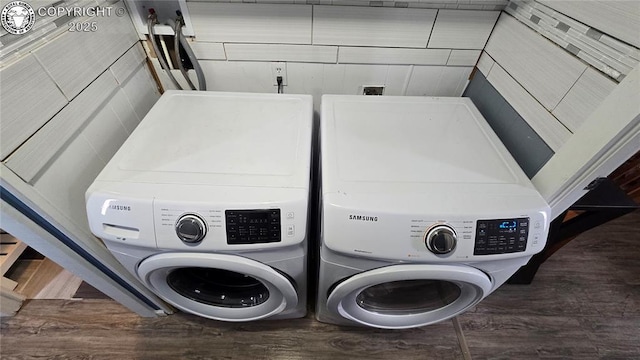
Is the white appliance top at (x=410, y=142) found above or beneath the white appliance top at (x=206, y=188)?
above

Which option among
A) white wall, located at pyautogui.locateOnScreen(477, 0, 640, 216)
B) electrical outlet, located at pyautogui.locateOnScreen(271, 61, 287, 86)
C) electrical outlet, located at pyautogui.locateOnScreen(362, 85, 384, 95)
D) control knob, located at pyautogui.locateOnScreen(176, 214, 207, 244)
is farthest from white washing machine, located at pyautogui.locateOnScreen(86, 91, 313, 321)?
white wall, located at pyautogui.locateOnScreen(477, 0, 640, 216)

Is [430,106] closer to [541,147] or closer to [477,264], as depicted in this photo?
[541,147]

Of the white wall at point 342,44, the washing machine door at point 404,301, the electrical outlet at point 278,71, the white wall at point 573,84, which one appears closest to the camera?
the white wall at point 573,84

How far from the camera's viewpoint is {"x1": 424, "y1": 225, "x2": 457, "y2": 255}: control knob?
64 cm

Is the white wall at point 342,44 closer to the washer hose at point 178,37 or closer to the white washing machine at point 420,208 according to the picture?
the washer hose at point 178,37

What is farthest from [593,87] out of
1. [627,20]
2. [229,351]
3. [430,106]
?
[229,351]

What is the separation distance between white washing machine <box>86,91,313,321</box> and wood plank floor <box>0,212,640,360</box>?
14.3 inches

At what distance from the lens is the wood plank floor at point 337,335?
1169 mm

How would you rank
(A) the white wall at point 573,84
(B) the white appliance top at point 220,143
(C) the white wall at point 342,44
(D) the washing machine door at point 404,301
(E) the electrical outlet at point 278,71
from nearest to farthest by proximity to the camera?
1. (A) the white wall at point 573,84
2. (B) the white appliance top at point 220,143
3. (D) the washing machine door at point 404,301
4. (C) the white wall at point 342,44
5. (E) the electrical outlet at point 278,71

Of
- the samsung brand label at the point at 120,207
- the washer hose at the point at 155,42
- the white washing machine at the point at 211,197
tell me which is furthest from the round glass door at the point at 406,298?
the washer hose at the point at 155,42

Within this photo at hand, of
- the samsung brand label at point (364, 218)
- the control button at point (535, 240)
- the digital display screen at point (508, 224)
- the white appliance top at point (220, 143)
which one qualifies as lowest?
the control button at point (535, 240)

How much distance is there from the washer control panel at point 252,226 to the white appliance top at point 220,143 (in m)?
0.08

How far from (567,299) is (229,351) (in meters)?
1.64

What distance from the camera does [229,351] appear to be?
1.17 meters
